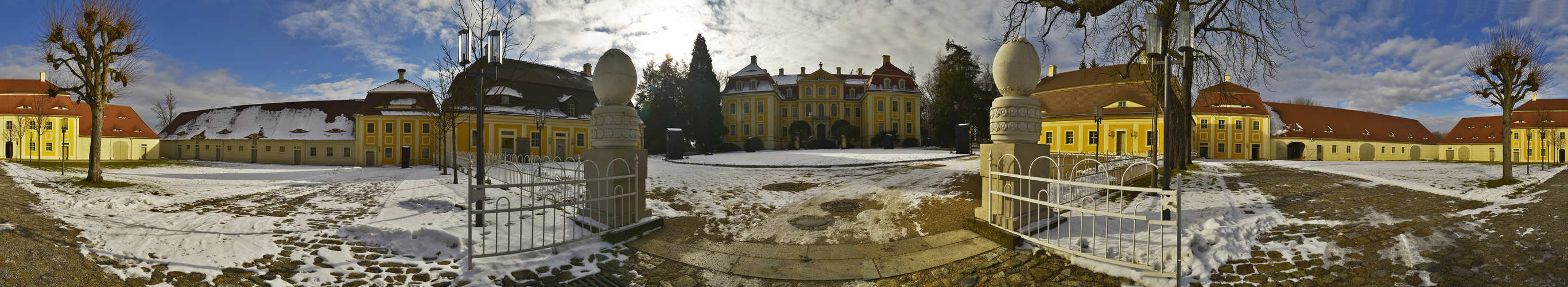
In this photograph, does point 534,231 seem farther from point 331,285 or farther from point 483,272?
point 331,285

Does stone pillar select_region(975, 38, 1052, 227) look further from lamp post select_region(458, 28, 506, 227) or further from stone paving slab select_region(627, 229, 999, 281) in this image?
lamp post select_region(458, 28, 506, 227)

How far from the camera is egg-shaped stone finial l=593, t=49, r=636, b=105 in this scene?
6.08m

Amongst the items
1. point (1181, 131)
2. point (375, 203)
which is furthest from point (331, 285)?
point (1181, 131)

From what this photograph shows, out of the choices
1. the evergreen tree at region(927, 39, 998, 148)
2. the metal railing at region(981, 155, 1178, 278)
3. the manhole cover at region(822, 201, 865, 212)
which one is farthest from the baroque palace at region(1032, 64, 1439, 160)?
the metal railing at region(981, 155, 1178, 278)

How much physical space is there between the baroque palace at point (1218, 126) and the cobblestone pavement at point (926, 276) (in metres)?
26.7

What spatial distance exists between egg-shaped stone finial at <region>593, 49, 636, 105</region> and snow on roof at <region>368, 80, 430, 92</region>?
30674 mm

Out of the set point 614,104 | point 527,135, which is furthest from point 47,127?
point 614,104

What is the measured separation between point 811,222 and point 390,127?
32.5 m

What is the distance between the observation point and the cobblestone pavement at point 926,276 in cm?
418

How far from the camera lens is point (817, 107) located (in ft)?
159

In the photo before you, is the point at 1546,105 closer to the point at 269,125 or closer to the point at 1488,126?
the point at 1488,126

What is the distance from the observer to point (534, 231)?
591 cm

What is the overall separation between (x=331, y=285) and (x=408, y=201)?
5.20m

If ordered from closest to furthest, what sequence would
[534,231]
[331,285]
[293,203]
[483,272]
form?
1. [331,285]
2. [483,272]
3. [534,231]
4. [293,203]
